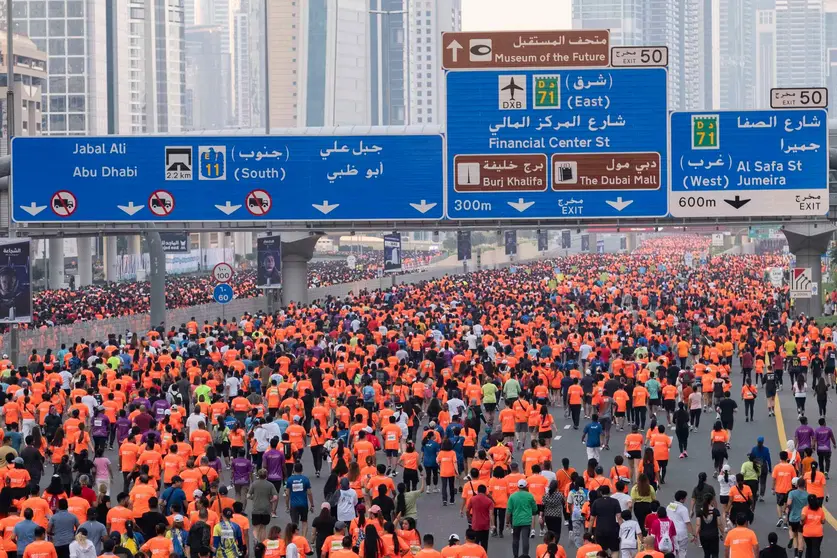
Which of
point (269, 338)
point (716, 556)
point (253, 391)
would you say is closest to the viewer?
point (716, 556)

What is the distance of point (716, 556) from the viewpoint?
14.8 m

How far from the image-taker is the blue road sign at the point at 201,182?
2844cm

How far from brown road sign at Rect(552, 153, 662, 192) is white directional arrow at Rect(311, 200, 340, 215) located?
425cm

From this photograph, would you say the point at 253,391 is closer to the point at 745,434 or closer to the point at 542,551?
the point at 745,434

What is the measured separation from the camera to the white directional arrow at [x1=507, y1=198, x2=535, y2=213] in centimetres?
2748

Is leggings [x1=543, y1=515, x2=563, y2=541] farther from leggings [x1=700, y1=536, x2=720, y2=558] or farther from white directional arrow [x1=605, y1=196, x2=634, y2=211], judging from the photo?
white directional arrow [x1=605, y1=196, x2=634, y2=211]

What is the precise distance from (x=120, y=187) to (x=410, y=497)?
49.5ft

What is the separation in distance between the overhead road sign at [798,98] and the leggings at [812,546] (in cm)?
1436

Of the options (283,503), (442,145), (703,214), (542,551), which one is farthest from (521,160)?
(542,551)

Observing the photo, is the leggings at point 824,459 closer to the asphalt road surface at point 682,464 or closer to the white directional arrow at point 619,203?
the asphalt road surface at point 682,464

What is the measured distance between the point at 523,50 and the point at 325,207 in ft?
15.9

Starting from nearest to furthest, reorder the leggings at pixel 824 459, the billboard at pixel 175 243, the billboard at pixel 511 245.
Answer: the leggings at pixel 824 459
the billboard at pixel 175 243
the billboard at pixel 511 245

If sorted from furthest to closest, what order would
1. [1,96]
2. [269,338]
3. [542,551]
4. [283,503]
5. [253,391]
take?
[1,96] < [269,338] < [253,391] < [283,503] < [542,551]

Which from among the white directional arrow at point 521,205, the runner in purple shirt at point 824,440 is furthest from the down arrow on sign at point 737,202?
the runner in purple shirt at point 824,440
